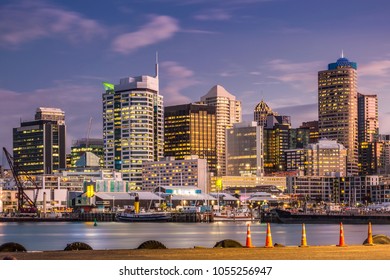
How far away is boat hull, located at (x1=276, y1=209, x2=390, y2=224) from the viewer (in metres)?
144

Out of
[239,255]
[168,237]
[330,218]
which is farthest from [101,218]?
[239,255]

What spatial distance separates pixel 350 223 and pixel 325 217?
21.7ft

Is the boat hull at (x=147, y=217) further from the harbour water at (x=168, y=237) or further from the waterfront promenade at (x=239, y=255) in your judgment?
the waterfront promenade at (x=239, y=255)

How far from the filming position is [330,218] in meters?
150

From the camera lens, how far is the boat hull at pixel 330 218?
5655 inches

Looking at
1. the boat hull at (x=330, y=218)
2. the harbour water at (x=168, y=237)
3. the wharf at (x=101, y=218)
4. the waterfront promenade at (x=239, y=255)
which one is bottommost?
the wharf at (x=101, y=218)

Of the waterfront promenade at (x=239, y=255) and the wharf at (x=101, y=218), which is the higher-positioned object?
the waterfront promenade at (x=239, y=255)

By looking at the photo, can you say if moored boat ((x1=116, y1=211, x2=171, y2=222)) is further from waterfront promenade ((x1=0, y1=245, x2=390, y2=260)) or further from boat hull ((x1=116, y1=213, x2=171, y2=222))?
waterfront promenade ((x1=0, y1=245, x2=390, y2=260))

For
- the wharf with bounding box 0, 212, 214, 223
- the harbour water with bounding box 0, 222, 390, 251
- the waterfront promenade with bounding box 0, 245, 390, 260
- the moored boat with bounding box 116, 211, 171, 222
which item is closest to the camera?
the waterfront promenade with bounding box 0, 245, 390, 260

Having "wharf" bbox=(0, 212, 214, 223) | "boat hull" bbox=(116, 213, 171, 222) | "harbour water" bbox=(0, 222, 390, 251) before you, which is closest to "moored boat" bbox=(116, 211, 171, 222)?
"boat hull" bbox=(116, 213, 171, 222)

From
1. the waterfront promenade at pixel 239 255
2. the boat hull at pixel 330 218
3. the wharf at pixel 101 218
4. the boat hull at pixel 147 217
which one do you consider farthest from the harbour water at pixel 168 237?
the wharf at pixel 101 218

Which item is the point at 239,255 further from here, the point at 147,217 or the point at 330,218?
the point at 147,217
